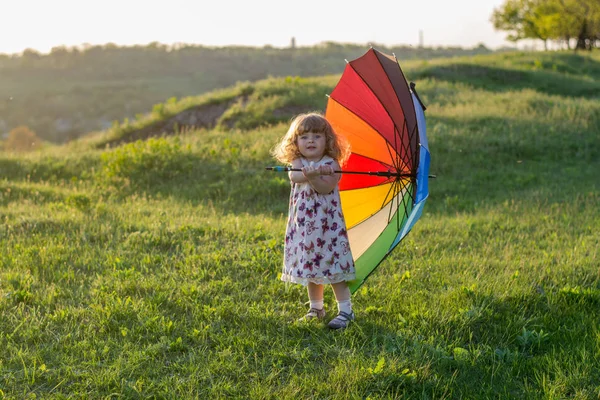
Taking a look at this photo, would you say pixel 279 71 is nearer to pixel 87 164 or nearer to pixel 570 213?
pixel 87 164

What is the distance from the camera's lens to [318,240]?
5031 mm

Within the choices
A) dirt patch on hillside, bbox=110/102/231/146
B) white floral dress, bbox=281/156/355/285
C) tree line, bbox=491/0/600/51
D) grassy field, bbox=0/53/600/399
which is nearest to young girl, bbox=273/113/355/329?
white floral dress, bbox=281/156/355/285

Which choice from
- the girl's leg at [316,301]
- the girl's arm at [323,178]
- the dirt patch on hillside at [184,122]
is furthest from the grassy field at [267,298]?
the dirt patch on hillside at [184,122]

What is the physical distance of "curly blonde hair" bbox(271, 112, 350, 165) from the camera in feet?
16.4

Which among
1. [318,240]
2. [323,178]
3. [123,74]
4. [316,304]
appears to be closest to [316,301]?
[316,304]

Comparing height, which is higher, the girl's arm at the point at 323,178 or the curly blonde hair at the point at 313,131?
the curly blonde hair at the point at 313,131

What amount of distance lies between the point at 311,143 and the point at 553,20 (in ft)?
129

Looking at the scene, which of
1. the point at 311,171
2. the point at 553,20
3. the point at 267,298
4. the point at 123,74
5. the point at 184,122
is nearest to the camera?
the point at 311,171

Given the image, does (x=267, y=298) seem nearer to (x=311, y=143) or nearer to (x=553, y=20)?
(x=311, y=143)

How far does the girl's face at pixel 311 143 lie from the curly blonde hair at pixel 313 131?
1.3 inches

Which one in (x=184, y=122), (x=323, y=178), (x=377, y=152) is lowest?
(x=184, y=122)

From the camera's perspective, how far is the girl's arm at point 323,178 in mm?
4797

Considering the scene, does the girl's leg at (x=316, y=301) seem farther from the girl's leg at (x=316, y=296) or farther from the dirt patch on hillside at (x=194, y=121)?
the dirt patch on hillside at (x=194, y=121)

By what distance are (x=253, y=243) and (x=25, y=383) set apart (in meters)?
3.59
